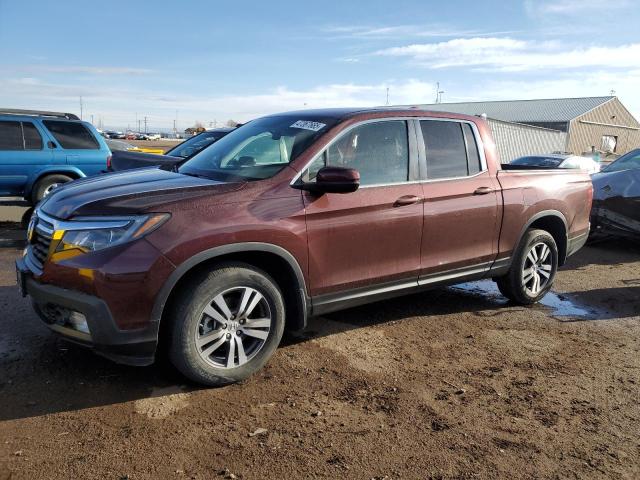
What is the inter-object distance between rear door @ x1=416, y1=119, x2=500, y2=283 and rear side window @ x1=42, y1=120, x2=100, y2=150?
7.54 metres

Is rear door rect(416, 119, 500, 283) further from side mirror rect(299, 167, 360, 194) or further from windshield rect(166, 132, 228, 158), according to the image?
windshield rect(166, 132, 228, 158)

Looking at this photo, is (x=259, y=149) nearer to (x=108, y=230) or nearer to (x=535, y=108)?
(x=108, y=230)

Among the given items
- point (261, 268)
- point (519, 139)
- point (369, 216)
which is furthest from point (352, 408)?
point (519, 139)

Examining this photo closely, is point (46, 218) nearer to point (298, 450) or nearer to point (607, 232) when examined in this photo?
point (298, 450)

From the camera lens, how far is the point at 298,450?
292cm

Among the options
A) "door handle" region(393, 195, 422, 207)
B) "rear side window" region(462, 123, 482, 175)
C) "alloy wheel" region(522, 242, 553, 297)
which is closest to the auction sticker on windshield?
"door handle" region(393, 195, 422, 207)

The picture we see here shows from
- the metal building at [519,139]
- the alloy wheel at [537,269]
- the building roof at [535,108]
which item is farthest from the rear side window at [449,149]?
the building roof at [535,108]

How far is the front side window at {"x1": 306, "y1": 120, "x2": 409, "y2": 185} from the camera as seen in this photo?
4.07 meters

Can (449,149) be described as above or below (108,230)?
above

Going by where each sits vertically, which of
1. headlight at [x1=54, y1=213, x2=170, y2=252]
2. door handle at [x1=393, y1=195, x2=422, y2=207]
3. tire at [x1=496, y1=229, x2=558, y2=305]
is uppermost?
door handle at [x1=393, y1=195, x2=422, y2=207]

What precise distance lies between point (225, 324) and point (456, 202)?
7.50 feet

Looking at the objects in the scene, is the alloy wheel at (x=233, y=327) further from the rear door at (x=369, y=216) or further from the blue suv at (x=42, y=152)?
the blue suv at (x=42, y=152)

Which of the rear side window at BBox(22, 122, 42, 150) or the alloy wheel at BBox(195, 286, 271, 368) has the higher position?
the rear side window at BBox(22, 122, 42, 150)

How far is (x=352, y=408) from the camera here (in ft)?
11.1
